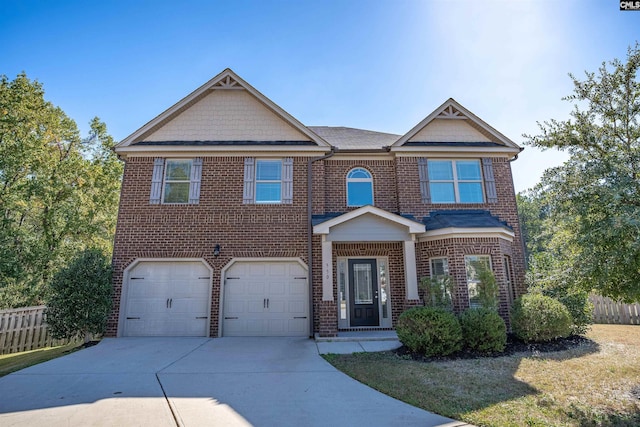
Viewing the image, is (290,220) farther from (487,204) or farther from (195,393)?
(487,204)

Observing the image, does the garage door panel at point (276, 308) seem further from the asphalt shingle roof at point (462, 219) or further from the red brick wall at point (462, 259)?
the asphalt shingle roof at point (462, 219)

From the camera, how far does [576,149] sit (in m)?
6.57

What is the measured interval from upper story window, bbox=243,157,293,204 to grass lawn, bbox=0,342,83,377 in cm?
630

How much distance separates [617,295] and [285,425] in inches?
229

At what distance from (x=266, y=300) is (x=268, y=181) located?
13.0 feet

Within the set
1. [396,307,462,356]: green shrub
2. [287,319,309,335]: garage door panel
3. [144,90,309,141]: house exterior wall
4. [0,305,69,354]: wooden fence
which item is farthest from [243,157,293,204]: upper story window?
[0,305,69,354]: wooden fence

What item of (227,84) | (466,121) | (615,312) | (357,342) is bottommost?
(357,342)

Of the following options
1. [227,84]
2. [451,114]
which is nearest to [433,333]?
[451,114]

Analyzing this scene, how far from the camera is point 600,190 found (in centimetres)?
538

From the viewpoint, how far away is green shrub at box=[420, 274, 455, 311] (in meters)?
8.66

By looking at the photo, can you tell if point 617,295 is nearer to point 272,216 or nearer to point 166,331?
point 272,216

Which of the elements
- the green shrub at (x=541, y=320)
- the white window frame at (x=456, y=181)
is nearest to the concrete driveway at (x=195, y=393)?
the green shrub at (x=541, y=320)

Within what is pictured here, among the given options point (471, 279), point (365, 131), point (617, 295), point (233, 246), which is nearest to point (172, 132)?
point (233, 246)

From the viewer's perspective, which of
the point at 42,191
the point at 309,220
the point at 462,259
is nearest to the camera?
the point at 462,259
